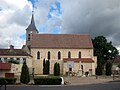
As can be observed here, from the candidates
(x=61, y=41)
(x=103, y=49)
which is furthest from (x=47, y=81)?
(x=103, y=49)

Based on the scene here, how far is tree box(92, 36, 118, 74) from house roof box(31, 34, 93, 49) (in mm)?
7751

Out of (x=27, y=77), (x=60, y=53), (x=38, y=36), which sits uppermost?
(x=38, y=36)

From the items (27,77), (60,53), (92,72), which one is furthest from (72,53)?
(27,77)

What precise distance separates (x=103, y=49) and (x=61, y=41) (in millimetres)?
16165

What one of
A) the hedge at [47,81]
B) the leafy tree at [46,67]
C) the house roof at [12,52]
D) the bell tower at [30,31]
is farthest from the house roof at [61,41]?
the hedge at [47,81]

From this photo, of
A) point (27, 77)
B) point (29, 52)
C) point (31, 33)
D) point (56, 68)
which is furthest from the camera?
point (31, 33)

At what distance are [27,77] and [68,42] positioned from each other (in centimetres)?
4660

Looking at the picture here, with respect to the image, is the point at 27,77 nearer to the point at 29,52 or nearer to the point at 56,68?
the point at 56,68

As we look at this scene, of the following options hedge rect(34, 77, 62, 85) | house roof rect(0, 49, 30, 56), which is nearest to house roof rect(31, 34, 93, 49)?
house roof rect(0, 49, 30, 56)

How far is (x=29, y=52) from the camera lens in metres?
85.5

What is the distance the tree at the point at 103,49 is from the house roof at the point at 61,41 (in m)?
7.75

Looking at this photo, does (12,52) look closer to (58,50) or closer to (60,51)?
(58,50)

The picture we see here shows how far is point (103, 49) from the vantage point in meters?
96.2

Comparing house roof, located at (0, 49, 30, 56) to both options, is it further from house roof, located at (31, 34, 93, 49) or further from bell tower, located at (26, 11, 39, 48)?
bell tower, located at (26, 11, 39, 48)
